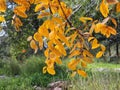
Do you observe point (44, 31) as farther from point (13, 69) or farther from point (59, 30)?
point (13, 69)

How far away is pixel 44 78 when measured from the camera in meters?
8.79

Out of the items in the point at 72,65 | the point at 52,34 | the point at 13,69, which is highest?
the point at 52,34

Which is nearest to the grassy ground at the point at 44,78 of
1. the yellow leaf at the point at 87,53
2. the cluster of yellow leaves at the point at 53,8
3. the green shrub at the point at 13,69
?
the green shrub at the point at 13,69

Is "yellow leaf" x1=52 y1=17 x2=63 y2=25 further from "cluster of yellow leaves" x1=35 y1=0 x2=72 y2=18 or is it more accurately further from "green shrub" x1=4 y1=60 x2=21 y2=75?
"green shrub" x1=4 y1=60 x2=21 y2=75

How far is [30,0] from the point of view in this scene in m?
1.16

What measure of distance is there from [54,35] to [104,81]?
4.41 m

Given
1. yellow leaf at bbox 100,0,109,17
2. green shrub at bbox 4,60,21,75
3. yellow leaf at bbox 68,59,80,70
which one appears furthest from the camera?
green shrub at bbox 4,60,21,75

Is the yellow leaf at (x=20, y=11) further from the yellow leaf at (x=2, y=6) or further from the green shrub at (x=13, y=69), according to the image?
the green shrub at (x=13, y=69)

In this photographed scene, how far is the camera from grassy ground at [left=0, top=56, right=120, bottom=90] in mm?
5223

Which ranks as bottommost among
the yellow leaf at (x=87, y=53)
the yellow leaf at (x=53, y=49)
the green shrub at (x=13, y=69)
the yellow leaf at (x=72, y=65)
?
the green shrub at (x=13, y=69)

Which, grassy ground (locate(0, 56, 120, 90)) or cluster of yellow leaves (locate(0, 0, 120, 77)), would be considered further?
grassy ground (locate(0, 56, 120, 90))

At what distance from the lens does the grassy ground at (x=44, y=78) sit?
522 cm

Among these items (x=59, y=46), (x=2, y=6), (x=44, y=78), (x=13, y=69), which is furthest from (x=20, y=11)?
(x=13, y=69)

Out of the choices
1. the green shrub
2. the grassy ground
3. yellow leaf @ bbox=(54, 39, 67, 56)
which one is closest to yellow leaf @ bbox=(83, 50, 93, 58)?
yellow leaf @ bbox=(54, 39, 67, 56)
